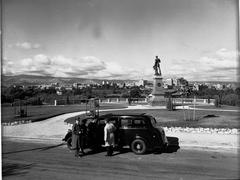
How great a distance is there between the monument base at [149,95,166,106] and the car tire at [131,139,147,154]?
14715 mm

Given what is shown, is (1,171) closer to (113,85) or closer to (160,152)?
(160,152)

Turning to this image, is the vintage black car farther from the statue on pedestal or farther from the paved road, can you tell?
the statue on pedestal

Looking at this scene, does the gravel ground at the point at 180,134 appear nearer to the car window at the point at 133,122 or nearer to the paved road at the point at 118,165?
the paved road at the point at 118,165

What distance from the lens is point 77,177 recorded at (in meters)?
7.43

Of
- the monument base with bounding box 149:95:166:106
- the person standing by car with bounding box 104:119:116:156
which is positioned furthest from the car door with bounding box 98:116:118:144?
the monument base with bounding box 149:95:166:106

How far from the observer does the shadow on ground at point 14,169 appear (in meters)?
8.01

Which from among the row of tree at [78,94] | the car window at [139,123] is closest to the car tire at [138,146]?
the car window at [139,123]

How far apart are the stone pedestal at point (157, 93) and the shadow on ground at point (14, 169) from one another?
17.1 metres

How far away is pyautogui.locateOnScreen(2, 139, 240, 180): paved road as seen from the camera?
7.59m

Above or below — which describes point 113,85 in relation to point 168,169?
above

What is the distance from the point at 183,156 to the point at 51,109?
46.4ft

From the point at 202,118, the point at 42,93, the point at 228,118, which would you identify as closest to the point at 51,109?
the point at 42,93

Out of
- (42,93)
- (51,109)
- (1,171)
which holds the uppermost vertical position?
(42,93)

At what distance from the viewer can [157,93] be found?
25.7 m
